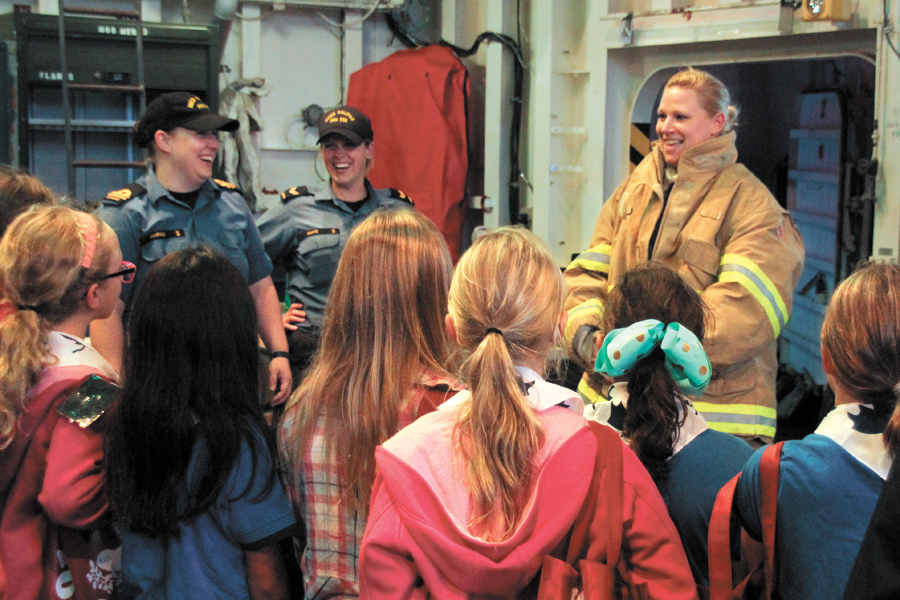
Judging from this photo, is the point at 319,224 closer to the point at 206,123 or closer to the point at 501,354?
the point at 206,123

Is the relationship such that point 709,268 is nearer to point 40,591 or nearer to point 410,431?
point 410,431

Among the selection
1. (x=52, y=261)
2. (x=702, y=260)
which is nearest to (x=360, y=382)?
(x=52, y=261)

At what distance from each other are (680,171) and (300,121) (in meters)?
2.75

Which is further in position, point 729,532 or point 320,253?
point 320,253

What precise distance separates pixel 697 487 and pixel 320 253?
193cm

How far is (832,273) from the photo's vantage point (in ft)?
15.1

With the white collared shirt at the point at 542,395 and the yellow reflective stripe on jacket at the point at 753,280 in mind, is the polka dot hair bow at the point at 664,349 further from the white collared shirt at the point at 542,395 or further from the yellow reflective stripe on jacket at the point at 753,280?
the yellow reflective stripe on jacket at the point at 753,280

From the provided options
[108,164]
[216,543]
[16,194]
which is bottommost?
[216,543]

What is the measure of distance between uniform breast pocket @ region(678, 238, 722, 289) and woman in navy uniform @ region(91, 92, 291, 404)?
1348mm

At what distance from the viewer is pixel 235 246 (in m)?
2.99

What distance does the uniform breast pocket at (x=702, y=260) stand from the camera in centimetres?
264

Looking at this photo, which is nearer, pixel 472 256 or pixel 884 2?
pixel 472 256

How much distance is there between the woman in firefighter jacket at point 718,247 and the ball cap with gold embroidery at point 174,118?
4.42ft

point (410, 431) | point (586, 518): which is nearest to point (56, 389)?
point (410, 431)
